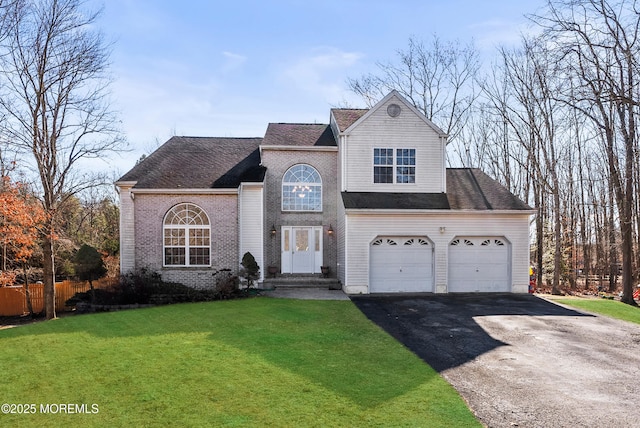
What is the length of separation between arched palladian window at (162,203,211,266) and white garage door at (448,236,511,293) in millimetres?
10372

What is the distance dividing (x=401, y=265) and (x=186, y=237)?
9131 mm

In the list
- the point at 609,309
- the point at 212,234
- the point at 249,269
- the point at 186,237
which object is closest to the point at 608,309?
the point at 609,309

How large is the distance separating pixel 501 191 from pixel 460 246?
146 inches

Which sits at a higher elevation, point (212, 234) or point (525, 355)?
point (212, 234)

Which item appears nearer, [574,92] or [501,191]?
[574,92]

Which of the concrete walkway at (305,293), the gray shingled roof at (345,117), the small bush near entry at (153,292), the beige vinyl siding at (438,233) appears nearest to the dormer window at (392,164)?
the gray shingled roof at (345,117)

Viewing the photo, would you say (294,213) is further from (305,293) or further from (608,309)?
(608,309)

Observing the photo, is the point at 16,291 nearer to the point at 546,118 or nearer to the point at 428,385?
the point at 428,385

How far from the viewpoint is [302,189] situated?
19.0 m

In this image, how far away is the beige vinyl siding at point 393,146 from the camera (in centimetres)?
1764

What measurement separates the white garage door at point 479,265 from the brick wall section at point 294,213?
5.30 m

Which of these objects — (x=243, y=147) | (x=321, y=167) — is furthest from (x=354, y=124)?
(x=243, y=147)

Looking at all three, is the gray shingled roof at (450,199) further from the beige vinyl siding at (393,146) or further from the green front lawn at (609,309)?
the green front lawn at (609,309)

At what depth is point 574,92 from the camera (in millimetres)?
10492
